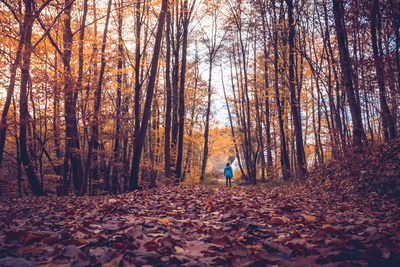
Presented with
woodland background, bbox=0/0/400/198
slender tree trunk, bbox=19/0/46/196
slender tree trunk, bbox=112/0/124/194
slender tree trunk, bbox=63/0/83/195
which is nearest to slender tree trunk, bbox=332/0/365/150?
woodland background, bbox=0/0/400/198

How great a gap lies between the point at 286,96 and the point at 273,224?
1509 centimetres

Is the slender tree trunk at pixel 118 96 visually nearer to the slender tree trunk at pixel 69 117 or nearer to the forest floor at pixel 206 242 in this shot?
the slender tree trunk at pixel 69 117

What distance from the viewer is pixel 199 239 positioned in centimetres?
248

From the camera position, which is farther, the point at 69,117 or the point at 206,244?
the point at 69,117

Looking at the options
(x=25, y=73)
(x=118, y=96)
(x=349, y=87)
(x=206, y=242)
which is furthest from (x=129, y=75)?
(x=206, y=242)

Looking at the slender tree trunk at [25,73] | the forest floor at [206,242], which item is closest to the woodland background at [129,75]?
the slender tree trunk at [25,73]

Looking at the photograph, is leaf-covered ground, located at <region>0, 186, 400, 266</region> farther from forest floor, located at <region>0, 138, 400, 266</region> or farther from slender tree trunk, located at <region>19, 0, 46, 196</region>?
slender tree trunk, located at <region>19, 0, 46, 196</region>

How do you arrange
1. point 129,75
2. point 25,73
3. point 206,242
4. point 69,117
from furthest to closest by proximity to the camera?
point 129,75 → point 69,117 → point 25,73 → point 206,242

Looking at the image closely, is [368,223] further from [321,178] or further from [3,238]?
[321,178]

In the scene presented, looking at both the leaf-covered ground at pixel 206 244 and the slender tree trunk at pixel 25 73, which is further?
the slender tree trunk at pixel 25 73

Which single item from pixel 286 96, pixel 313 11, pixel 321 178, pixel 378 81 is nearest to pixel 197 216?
pixel 321 178

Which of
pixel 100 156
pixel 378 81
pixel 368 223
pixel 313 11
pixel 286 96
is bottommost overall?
pixel 368 223

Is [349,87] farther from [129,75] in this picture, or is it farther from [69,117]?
[129,75]

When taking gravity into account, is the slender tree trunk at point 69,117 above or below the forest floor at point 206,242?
above
